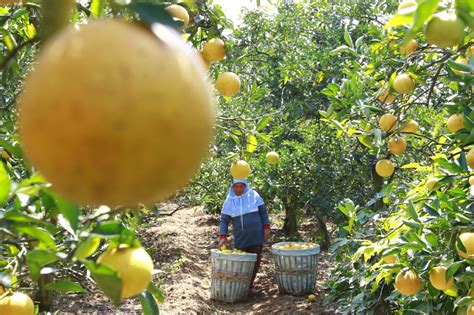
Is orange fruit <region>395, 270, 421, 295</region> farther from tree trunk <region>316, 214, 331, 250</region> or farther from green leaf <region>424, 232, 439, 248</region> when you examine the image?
tree trunk <region>316, 214, 331, 250</region>

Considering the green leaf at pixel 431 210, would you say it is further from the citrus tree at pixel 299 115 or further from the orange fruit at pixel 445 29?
the citrus tree at pixel 299 115

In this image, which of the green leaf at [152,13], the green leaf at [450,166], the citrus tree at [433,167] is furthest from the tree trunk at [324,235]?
the green leaf at [152,13]

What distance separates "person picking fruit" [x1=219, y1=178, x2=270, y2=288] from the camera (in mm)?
5617

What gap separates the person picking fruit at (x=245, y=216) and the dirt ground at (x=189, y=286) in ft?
2.01

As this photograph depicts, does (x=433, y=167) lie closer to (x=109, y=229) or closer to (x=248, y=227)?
(x=109, y=229)

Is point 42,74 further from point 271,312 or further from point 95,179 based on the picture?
point 271,312

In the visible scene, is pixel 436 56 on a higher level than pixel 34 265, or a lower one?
higher

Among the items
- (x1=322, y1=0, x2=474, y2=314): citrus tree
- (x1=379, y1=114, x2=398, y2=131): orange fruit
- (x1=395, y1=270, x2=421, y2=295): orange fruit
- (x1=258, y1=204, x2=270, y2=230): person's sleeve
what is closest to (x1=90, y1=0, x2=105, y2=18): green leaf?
(x1=322, y1=0, x2=474, y2=314): citrus tree

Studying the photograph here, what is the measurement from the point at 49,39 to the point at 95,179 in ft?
0.35

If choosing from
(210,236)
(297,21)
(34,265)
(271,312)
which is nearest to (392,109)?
(34,265)

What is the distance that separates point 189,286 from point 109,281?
513cm

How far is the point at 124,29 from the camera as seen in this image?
17.0 inches

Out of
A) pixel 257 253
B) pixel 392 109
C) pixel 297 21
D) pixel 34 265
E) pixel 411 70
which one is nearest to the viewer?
pixel 34 265

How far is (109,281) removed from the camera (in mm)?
708
